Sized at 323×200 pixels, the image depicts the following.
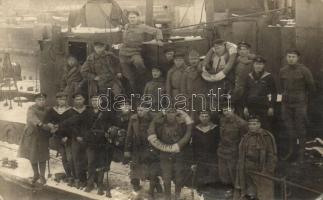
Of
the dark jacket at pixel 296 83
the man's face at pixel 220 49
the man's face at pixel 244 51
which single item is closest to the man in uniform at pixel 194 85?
the man's face at pixel 220 49

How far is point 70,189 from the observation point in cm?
809

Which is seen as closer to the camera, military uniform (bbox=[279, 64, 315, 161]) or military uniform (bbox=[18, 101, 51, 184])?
military uniform (bbox=[279, 64, 315, 161])

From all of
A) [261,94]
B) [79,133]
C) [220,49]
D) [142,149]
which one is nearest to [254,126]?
[261,94]

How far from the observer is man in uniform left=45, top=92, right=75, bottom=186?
8.00 meters

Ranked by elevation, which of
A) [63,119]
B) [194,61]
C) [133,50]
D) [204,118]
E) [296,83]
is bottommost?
[63,119]

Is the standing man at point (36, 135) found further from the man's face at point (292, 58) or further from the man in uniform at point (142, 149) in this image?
the man's face at point (292, 58)

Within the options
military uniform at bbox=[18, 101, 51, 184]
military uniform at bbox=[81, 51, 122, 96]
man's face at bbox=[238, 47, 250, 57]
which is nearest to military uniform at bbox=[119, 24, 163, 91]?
military uniform at bbox=[81, 51, 122, 96]

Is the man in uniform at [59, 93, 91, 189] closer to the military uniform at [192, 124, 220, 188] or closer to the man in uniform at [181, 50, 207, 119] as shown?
the man in uniform at [181, 50, 207, 119]

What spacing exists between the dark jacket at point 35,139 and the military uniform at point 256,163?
3.80m

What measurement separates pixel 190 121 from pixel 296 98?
1.71m

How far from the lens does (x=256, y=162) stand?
20.7ft

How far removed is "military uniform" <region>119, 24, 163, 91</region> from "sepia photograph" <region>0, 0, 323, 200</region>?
0.02m

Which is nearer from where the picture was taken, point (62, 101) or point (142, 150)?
point (142, 150)

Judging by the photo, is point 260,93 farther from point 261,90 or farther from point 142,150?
point 142,150
